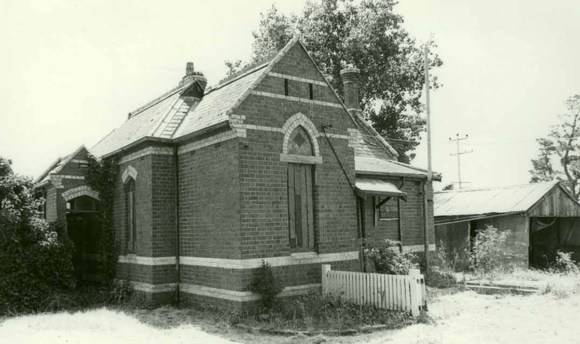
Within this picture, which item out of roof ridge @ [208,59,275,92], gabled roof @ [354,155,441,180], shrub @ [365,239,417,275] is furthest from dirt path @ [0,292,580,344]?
roof ridge @ [208,59,275,92]

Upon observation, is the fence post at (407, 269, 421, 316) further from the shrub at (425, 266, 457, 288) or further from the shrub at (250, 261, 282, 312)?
the shrub at (425, 266, 457, 288)

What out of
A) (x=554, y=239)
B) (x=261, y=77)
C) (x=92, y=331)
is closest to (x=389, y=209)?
(x=261, y=77)

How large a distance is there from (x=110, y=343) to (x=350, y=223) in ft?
23.6

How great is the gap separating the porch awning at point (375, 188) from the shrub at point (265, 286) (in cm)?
413

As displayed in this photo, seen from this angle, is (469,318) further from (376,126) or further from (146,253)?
(376,126)

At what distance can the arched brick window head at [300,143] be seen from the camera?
46.0 feet

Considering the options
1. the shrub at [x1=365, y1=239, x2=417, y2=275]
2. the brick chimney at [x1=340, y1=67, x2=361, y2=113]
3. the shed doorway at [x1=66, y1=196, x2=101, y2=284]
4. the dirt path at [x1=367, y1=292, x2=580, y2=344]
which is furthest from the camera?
the brick chimney at [x1=340, y1=67, x2=361, y2=113]

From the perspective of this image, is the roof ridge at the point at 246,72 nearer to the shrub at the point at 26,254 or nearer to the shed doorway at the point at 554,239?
the shrub at the point at 26,254

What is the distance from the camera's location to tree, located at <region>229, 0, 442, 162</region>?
35500mm

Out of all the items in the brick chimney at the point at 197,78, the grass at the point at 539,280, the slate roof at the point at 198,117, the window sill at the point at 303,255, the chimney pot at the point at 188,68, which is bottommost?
the grass at the point at 539,280

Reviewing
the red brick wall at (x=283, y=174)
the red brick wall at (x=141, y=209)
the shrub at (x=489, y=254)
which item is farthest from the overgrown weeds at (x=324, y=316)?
the shrub at (x=489, y=254)

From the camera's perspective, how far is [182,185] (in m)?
14.9

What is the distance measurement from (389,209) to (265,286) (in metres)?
7.74

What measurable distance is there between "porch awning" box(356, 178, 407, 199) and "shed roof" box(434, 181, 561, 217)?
777 centimetres
